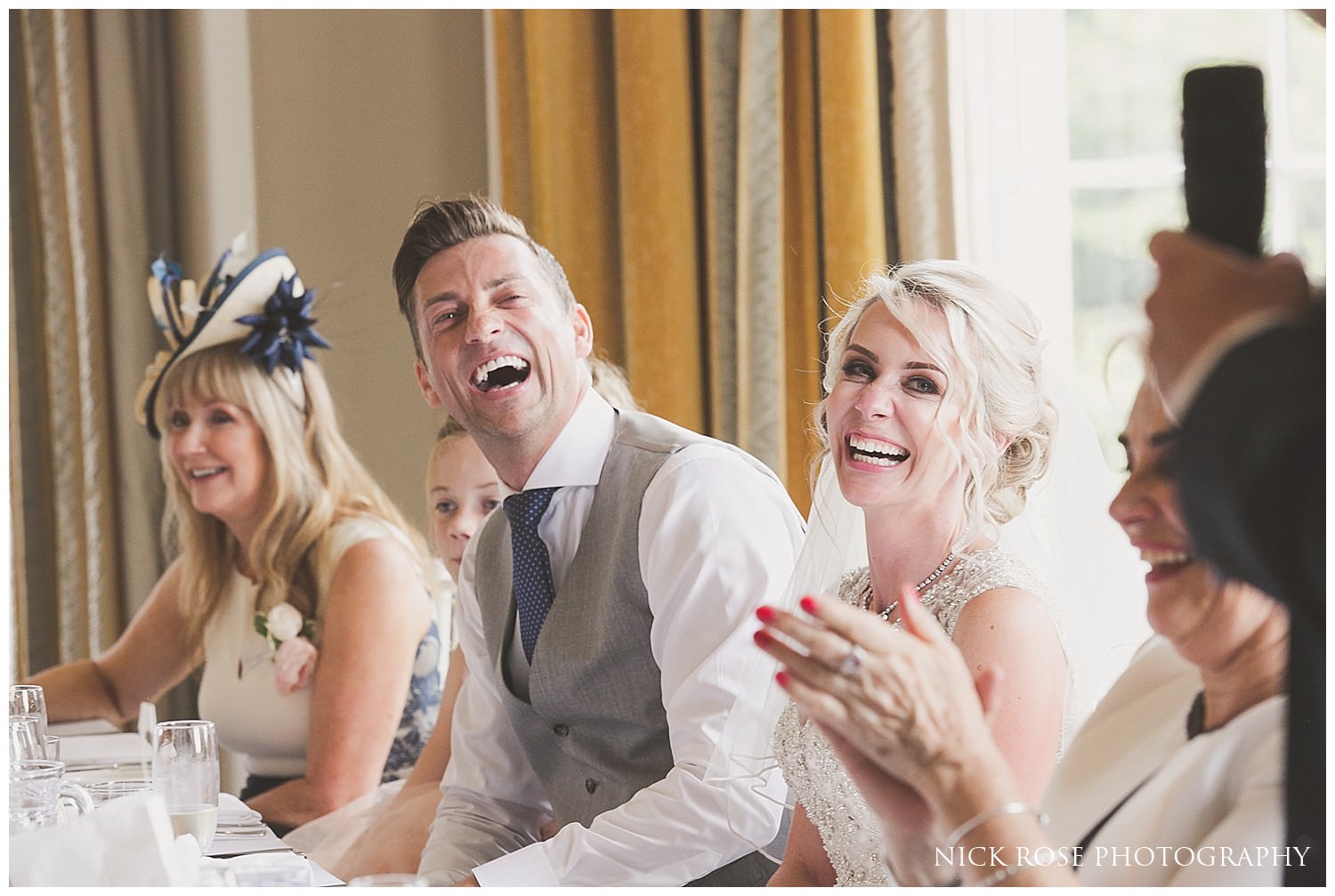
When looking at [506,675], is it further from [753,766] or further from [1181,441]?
[1181,441]

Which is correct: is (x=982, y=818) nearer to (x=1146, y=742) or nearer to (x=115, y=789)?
(x=1146, y=742)

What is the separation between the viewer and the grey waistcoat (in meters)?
1.75

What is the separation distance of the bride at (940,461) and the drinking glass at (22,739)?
976 millimetres

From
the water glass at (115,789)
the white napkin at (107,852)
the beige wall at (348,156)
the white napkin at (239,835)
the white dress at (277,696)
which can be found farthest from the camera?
the beige wall at (348,156)

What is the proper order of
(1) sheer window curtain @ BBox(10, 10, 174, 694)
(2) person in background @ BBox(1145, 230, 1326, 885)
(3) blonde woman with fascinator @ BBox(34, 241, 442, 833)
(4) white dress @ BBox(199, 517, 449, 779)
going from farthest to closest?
(1) sheer window curtain @ BBox(10, 10, 174, 694)
(4) white dress @ BBox(199, 517, 449, 779)
(3) blonde woman with fascinator @ BBox(34, 241, 442, 833)
(2) person in background @ BBox(1145, 230, 1326, 885)

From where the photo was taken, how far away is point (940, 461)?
1.39m

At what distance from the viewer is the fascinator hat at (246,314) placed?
99.8 inches

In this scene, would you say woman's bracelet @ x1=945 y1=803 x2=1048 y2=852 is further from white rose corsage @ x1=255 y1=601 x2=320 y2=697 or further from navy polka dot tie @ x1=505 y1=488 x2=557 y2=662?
white rose corsage @ x1=255 y1=601 x2=320 y2=697

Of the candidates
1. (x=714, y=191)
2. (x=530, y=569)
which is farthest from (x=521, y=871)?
(x=714, y=191)

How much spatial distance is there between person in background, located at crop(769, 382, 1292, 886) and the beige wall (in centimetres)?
261

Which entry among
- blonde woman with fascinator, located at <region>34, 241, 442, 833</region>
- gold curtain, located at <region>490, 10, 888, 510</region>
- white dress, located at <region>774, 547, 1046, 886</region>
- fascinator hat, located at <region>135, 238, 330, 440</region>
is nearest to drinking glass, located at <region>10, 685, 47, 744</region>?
blonde woman with fascinator, located at <region>34, 241, 442, 833</region>

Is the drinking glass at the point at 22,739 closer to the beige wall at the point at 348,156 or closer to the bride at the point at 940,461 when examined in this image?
the bride at the point at 940,461

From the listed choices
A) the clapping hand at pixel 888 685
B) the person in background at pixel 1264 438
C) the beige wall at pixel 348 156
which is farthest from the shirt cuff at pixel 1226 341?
the beige wall at pixel 348 156

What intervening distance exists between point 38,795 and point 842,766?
86cm
